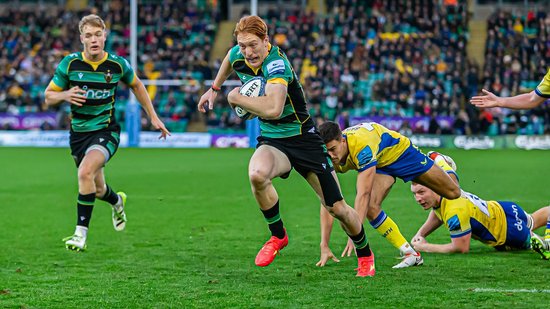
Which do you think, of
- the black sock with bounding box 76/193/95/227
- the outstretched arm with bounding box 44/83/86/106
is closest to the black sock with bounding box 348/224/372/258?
the black sock with bounding box 76/193/95/227

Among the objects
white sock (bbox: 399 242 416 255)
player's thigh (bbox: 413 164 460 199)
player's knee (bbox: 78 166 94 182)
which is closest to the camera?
player's thigh (bbox: 413 164 460 199)

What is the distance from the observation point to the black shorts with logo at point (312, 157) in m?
7.57

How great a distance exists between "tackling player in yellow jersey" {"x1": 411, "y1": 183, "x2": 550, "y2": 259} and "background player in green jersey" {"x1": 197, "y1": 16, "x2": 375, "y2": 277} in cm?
150

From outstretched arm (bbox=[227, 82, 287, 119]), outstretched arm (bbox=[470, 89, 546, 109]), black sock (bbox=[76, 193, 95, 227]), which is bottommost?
black sock (bbox=[76, 193, 95, 227])

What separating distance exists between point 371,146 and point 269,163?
1.08 m

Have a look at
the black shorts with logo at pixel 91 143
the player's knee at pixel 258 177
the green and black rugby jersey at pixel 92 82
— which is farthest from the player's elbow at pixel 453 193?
the green and black rugby jersey at pixel 92 82

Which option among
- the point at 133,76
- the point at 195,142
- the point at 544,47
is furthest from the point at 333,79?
the point at 133,76

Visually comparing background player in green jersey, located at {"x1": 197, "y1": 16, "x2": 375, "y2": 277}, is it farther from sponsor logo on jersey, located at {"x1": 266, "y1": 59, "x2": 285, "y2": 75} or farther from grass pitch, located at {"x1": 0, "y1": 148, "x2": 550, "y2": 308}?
grass pitch, located at {"x1": 0, "y1": 148, "x2": 550, "y2": 308}

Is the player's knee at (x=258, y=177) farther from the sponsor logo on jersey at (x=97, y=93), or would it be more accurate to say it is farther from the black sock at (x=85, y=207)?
the sponsor logo on jersey at (x=97, y=93)

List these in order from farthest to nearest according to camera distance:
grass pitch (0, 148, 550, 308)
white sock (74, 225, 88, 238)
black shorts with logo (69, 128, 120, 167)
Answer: black shorts with logo (69, 128, 120, 167) → white sock (74, 225, 88, 238) → grass pitch (0, 148, 550, 308)

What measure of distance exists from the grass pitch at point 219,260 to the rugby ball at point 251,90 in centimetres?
134

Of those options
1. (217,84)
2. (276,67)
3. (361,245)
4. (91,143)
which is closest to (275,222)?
(361,245)

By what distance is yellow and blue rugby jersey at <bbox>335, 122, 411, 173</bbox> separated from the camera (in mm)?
8047

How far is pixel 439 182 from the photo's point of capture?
26.7 feet
